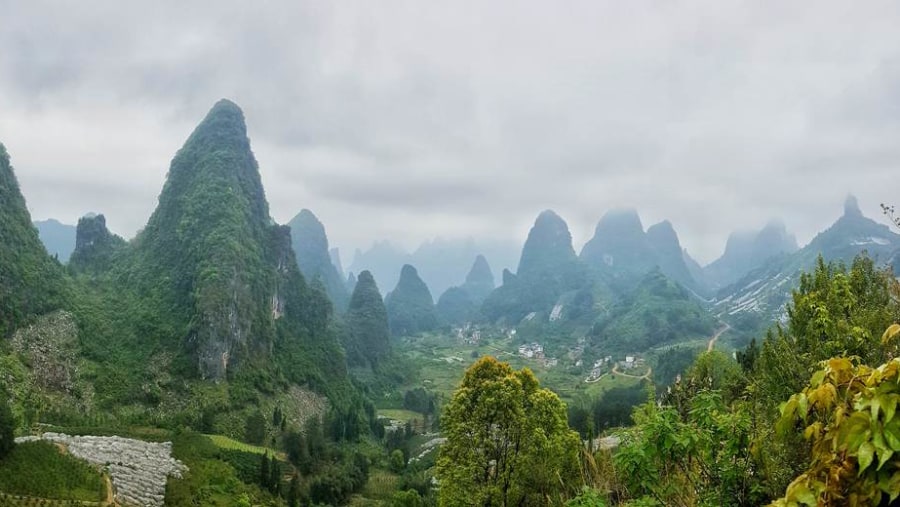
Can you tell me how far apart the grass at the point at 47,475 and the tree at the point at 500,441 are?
1460 centimetres

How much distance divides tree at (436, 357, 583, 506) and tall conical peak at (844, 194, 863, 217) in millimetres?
158955

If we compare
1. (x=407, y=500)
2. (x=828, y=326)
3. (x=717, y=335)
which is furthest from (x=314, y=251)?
(x=828, y=326)

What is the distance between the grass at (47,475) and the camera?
58.1 ft

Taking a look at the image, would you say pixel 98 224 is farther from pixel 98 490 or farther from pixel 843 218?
Result: pixel 843 218

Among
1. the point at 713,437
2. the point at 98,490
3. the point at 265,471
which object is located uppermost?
the point at 713,437

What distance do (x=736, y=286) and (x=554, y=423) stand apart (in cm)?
Answer: 15675

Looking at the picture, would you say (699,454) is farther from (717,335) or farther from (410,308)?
(410,308)

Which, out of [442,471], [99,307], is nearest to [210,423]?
[99,307]

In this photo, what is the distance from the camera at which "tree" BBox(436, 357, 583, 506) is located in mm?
12438

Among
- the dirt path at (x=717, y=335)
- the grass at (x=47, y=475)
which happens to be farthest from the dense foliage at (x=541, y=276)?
the grass at (x=47, y=475)

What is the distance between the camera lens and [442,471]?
13086 mm

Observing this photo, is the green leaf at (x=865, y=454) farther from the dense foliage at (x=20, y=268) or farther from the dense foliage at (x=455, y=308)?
the dense foliage at (x=455, y=308)

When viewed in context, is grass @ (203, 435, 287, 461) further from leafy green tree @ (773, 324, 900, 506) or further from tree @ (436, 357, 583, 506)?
leafy green tree @ (773, 324, 900, 506)

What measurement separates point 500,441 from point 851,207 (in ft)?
532
